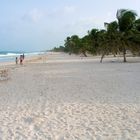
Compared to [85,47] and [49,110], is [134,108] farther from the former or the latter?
[85,47]

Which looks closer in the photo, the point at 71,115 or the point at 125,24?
the point at 71,115

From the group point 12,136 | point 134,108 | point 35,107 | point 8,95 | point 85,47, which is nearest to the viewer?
point 12,136

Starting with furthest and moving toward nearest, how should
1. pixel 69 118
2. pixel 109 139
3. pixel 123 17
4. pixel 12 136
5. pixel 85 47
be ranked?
pixel 85 47, pixel 123 17, pixel 69 118, pixel 12 136, pixel 109 139

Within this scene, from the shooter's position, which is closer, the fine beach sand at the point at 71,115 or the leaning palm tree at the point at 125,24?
the fine beach sand at the point at 71,115

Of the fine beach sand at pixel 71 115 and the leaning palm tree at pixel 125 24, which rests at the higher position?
the leaning palm tree at pixel 125 24

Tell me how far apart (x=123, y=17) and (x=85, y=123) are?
97.1 feet

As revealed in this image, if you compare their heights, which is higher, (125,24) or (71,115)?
(125,24)

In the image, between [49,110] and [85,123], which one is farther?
[49,110]

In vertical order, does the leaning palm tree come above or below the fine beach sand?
above

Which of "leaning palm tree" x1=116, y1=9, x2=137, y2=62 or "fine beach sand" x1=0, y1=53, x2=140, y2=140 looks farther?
"leaning palm tree" x1=116, y1=9, x2=137, y2=62

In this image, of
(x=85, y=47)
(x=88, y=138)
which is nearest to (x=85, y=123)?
(x=88, y=138)

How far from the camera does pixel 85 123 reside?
7008mm

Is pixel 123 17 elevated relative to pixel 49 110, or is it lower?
elevated

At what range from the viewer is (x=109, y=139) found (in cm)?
575
